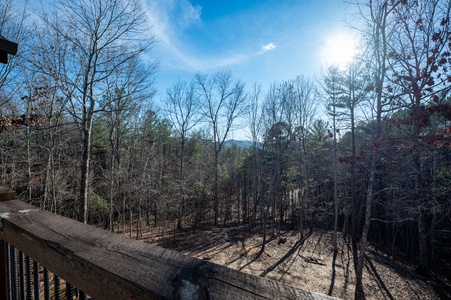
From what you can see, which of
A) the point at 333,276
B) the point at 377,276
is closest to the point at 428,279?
the point at 377,276

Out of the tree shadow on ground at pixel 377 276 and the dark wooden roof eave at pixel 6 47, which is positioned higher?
the dark wooden roof eave at pixel 6 47

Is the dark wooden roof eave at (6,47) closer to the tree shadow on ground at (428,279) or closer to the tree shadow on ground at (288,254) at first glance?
the tree shadow on ground at (288,254)

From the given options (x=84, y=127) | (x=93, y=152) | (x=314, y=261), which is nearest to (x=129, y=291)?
(x=84, y=127)

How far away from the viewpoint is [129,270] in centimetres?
63

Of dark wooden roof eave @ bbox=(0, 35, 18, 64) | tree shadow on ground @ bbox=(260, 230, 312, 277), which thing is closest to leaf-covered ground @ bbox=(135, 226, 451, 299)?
tree shadow on ground @ bbox=(260, 230, 312, 277)

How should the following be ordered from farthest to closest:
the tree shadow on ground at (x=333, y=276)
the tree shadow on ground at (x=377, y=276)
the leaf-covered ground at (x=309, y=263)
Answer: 1. the leaf-covered ground at (x=309, y=263)
2. the tree shadow on ground at (x=333, y=276)
3. the tree shadow on ground at (x=377, y=276)

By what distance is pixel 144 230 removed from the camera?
57.2 feet

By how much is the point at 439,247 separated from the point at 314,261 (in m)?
9.88

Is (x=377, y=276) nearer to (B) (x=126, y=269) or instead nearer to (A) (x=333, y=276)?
(A) (x=333, y=276)

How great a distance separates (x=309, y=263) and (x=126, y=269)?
12492 millimetres

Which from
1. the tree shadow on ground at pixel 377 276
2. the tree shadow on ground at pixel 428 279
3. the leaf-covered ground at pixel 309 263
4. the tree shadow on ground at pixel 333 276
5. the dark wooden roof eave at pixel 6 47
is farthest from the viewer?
the tree shadow on ground at pixel 428 279

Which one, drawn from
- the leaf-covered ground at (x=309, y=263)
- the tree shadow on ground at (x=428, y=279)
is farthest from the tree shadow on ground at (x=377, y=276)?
the tree shadow on ground at (x=428, y=279)

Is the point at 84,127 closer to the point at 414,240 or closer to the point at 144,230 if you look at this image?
the point at 144,230

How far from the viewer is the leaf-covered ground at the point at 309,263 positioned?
28.6 feet
